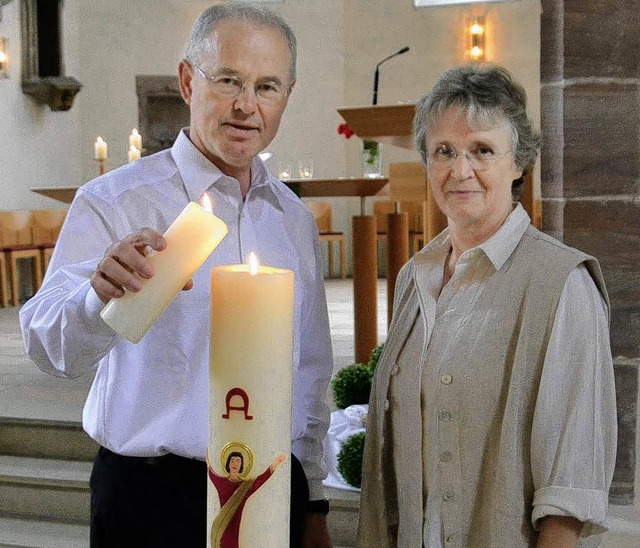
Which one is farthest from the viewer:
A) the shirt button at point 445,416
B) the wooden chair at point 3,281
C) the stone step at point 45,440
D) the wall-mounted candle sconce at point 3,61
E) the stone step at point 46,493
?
the wall-mounted candle sconce at point 3,61


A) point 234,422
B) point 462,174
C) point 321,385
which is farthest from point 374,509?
point 234,422

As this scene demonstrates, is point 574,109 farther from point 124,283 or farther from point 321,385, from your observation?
point 124,283

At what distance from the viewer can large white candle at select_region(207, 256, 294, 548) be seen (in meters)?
0.73

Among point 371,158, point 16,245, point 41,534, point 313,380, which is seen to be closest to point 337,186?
point 371,158

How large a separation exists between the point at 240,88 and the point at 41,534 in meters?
2.85

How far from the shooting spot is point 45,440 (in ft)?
13.0

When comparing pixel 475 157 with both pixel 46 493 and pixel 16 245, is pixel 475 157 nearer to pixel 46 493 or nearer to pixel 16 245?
pixel 46 493

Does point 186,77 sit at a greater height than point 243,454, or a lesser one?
greater

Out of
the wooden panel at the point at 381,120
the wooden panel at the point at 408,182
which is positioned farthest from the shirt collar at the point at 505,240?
the wooden panel at the point at 408,182

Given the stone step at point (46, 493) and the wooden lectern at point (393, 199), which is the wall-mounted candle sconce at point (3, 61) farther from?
the stone step at point (46, 493)

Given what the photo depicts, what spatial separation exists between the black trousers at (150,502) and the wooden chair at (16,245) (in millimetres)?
7699

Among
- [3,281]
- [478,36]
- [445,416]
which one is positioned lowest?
[3,281]

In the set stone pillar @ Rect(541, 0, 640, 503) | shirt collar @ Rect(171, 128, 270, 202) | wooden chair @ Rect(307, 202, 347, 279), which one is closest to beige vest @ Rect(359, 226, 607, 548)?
shirt collar @ Rect(171, 128, 270, 202)

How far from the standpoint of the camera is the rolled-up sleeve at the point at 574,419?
128cm
